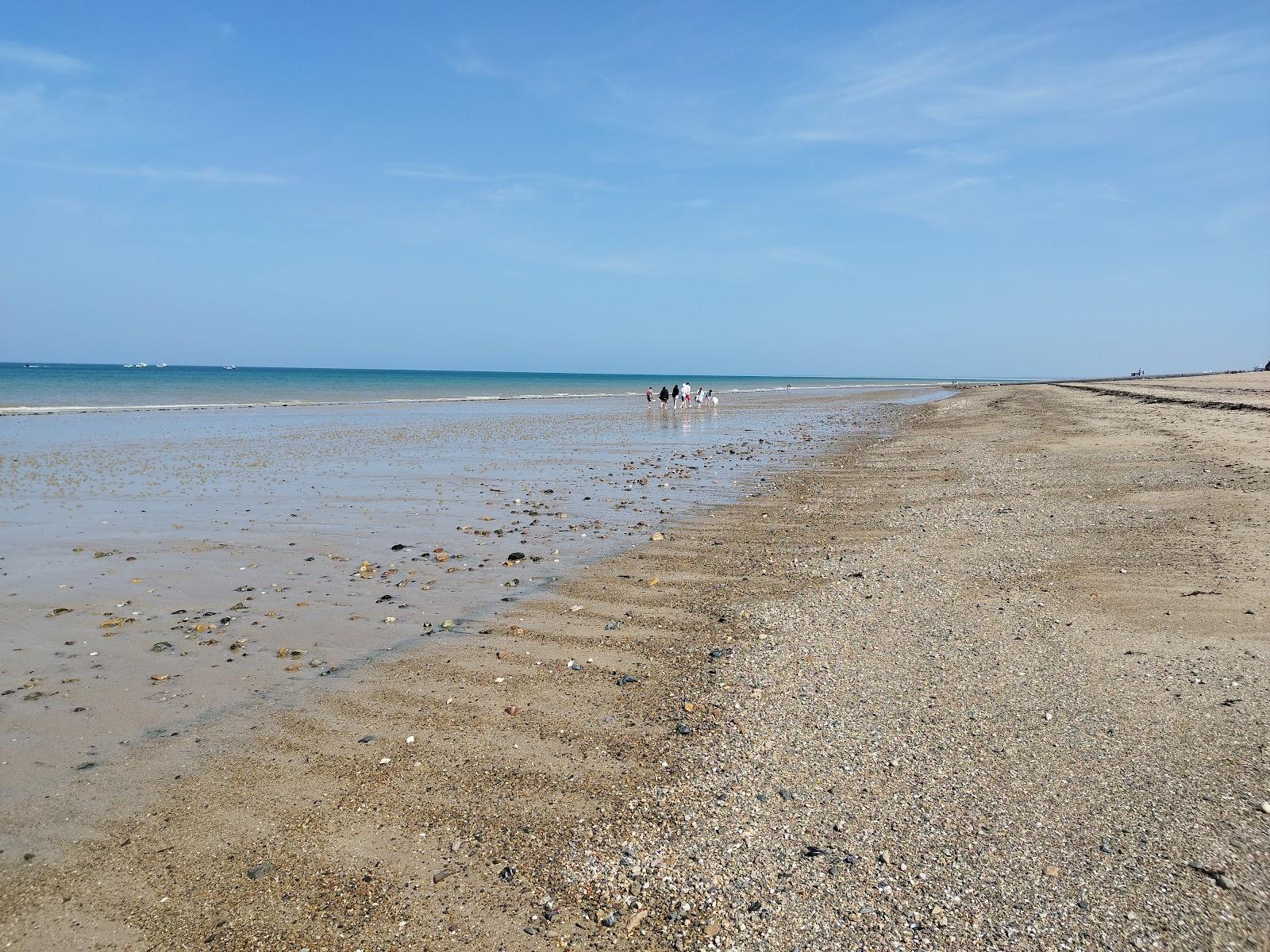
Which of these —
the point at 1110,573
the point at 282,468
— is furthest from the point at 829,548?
the point at 282,468

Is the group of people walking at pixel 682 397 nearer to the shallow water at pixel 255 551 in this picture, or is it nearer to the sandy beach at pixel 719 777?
the shallow water at pixel 255 551

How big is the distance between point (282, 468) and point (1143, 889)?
19453 millimetres

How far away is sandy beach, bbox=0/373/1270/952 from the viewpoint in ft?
11.6

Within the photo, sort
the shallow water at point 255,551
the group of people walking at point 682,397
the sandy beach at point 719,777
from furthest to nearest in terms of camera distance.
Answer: the group of people walking at point 682,397, the shallow water at point 255,551, the sandy beach at point 719,777

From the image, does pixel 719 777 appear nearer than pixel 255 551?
Yes

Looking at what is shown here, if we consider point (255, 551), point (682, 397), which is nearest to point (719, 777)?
point (255, 551)

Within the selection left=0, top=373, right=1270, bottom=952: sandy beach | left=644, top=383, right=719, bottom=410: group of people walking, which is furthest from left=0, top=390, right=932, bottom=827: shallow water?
left=644, top=383, right=719, bottom=410: group of people walking

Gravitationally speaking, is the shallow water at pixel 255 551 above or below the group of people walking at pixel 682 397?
below

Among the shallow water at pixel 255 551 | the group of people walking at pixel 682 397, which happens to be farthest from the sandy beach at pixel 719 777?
the group of people walking at pixel 682 397

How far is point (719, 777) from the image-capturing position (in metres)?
4.66

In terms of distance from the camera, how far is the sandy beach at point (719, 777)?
3.52m

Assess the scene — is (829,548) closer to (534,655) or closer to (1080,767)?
(534,655)

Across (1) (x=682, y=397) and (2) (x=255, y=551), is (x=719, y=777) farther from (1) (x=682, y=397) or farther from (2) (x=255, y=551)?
(1) (x=682, y=397)

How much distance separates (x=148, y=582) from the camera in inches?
360
